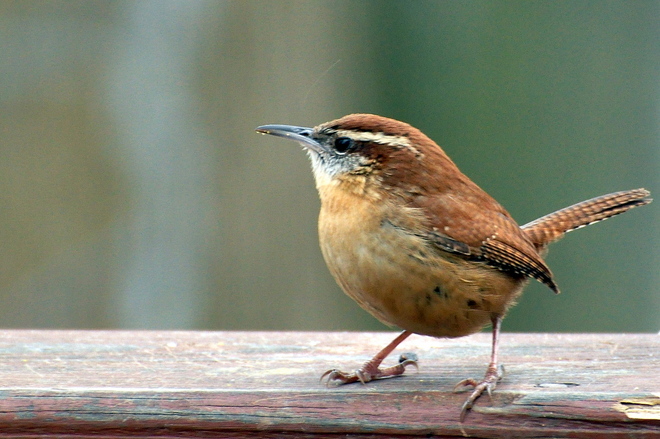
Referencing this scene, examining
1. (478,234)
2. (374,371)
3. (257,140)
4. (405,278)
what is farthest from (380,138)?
(257,140)

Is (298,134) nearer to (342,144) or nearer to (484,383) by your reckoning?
(342,144)

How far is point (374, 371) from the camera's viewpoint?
2.82 meters

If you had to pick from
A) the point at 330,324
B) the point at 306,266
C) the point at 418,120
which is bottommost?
the point at 330,324

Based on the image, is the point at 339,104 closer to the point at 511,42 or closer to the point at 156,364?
the point at 511,42

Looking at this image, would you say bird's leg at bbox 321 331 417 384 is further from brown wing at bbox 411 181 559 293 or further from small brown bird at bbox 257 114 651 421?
brown wing at bbox 411 181 559 293

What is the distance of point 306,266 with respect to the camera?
6637mm

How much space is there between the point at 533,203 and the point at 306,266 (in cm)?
173

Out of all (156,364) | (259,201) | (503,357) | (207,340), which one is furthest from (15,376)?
(259,201)

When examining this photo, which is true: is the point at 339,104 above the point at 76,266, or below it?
above

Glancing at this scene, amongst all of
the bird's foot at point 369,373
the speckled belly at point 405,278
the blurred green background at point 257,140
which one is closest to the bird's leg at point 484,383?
the speckled belly at point 405,278

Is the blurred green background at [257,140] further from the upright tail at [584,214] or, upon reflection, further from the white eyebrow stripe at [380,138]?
the white eyebrow stripe at [380,138]

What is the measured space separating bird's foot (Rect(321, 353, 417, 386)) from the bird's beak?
78 cm

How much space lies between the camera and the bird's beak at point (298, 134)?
318 cm

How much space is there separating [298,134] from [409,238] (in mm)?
723
